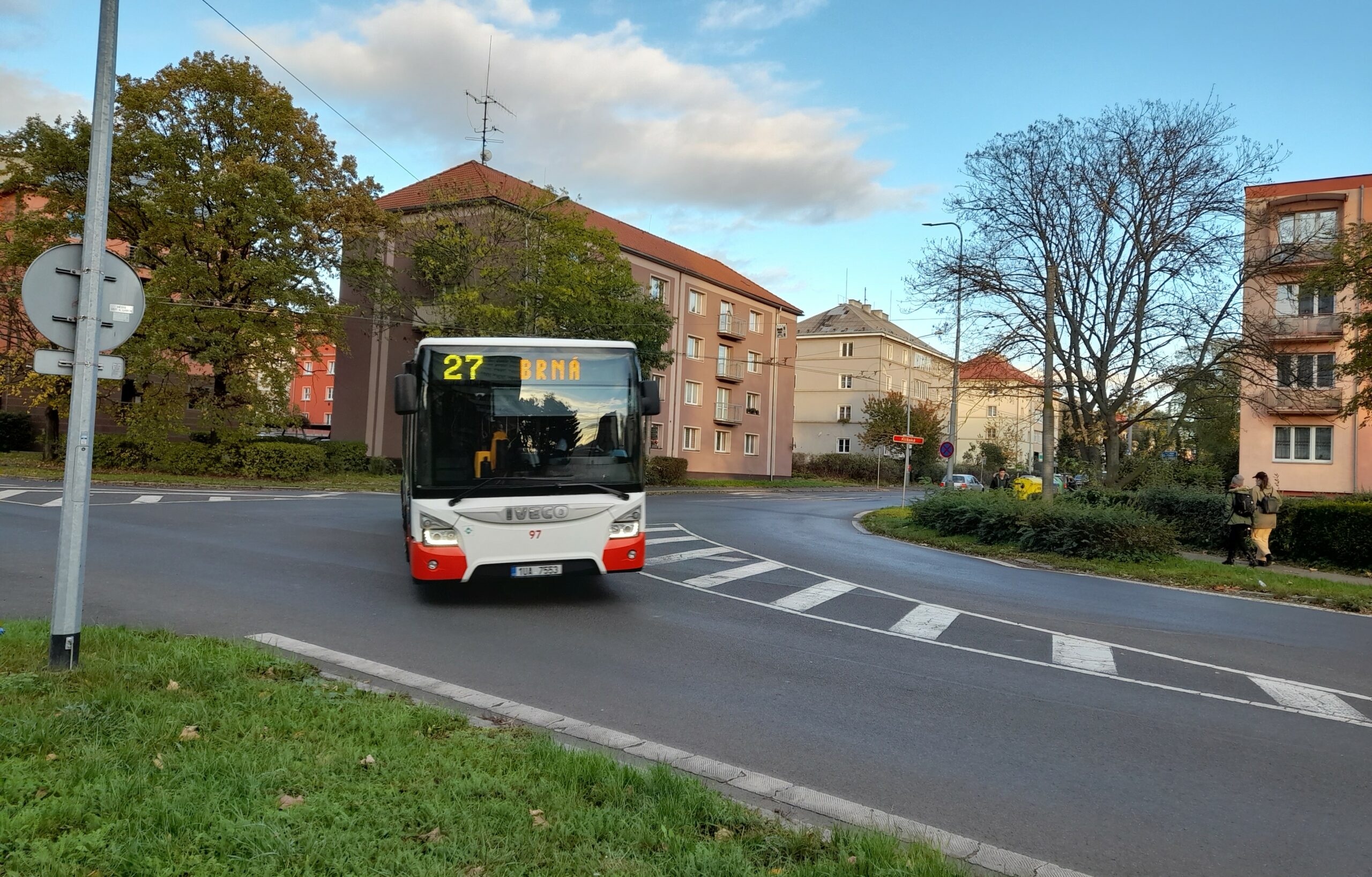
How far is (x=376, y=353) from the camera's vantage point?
3844 centimetres


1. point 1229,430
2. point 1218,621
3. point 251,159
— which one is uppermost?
point 251,159

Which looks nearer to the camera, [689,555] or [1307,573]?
[689,555]

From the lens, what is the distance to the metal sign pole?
5699 mm

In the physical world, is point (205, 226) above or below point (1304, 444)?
above

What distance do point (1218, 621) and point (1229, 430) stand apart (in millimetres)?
48822

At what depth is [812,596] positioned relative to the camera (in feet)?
37.1

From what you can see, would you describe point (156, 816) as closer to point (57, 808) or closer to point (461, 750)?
point (57, 808)

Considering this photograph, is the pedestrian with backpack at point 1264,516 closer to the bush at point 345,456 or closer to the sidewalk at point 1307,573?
the sidewalk at point 1307,573

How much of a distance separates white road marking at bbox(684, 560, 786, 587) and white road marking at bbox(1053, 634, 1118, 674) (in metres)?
4.35

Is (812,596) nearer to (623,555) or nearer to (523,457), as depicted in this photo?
(623,555)

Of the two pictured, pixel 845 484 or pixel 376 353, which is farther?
pixel 845 484

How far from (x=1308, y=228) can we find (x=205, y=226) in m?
33.3

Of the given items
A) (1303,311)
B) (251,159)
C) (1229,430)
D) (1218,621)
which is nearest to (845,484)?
(1229,430)

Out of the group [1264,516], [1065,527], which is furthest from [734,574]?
[1264,516]
